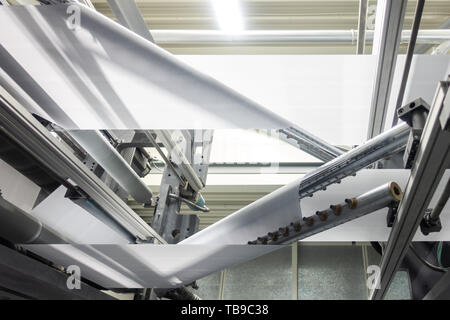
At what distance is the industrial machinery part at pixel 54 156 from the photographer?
0.71 m

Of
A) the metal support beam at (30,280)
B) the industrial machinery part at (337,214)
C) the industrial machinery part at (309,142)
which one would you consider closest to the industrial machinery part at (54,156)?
the metal support beam at (30,280)

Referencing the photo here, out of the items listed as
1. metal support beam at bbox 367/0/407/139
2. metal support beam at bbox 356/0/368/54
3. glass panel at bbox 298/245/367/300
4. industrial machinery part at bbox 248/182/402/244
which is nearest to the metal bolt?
industrial machinery part at bbox 248/182/402/244

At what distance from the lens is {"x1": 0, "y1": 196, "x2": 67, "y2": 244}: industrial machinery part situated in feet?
2.42

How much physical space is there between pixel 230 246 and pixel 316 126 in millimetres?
400

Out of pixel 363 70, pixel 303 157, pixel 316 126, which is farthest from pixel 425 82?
pixel 303 157

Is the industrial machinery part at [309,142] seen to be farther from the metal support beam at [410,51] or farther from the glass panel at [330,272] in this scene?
the glass panel at [330,272]

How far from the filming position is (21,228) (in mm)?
783

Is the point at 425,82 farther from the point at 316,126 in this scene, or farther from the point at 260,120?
the point at 260,120

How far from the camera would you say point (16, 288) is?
79cm

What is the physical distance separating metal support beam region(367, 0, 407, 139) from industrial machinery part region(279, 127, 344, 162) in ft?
0.36

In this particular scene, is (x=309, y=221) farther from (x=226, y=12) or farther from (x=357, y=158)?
(x=226, y=12)

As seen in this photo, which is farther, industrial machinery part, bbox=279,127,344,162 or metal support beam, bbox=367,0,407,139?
industrial machinery part, bbox=279,127,344,162

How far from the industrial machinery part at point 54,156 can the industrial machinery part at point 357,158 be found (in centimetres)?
62

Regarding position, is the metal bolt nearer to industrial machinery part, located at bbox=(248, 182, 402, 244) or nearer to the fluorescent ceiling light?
industrial machinery part, located at bbox=(248, 182, 402, 244)
